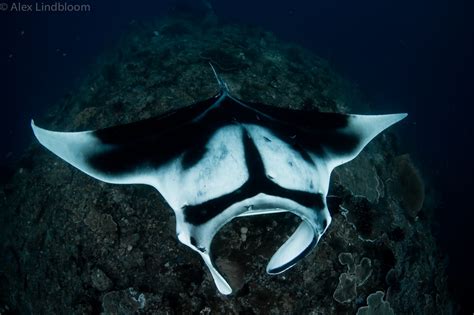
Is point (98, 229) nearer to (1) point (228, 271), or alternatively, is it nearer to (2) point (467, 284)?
(1) point (228, 271)

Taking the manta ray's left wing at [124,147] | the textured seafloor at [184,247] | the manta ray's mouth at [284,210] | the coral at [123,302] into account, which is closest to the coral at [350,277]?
the textured seafloor at [184,247]

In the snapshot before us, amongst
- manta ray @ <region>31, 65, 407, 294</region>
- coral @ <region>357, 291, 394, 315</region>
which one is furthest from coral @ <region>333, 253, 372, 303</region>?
manta ray @ <region>31, 65, 407, 294</region>

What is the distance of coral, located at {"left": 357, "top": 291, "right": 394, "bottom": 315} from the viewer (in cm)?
429

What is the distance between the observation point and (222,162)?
2.90m

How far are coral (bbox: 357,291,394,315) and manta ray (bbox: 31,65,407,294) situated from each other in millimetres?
1918

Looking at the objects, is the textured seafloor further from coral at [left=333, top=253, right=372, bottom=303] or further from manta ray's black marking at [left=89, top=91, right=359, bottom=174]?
Answer: manta ray's black marking at [left=89, top=91, right=359, bottom=174]

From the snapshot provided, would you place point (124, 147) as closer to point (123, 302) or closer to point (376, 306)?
point (123, 302)

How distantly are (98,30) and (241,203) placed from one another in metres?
47.8

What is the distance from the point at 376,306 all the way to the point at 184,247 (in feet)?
8.21

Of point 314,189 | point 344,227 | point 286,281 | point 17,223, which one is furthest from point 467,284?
point 17,223

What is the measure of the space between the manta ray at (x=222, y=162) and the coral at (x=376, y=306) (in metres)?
1.92

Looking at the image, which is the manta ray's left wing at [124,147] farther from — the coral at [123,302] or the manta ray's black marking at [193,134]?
the coral at [123,302]

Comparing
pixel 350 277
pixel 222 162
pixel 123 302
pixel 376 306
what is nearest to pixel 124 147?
pixel 222 162

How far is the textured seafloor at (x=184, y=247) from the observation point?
4.02m
